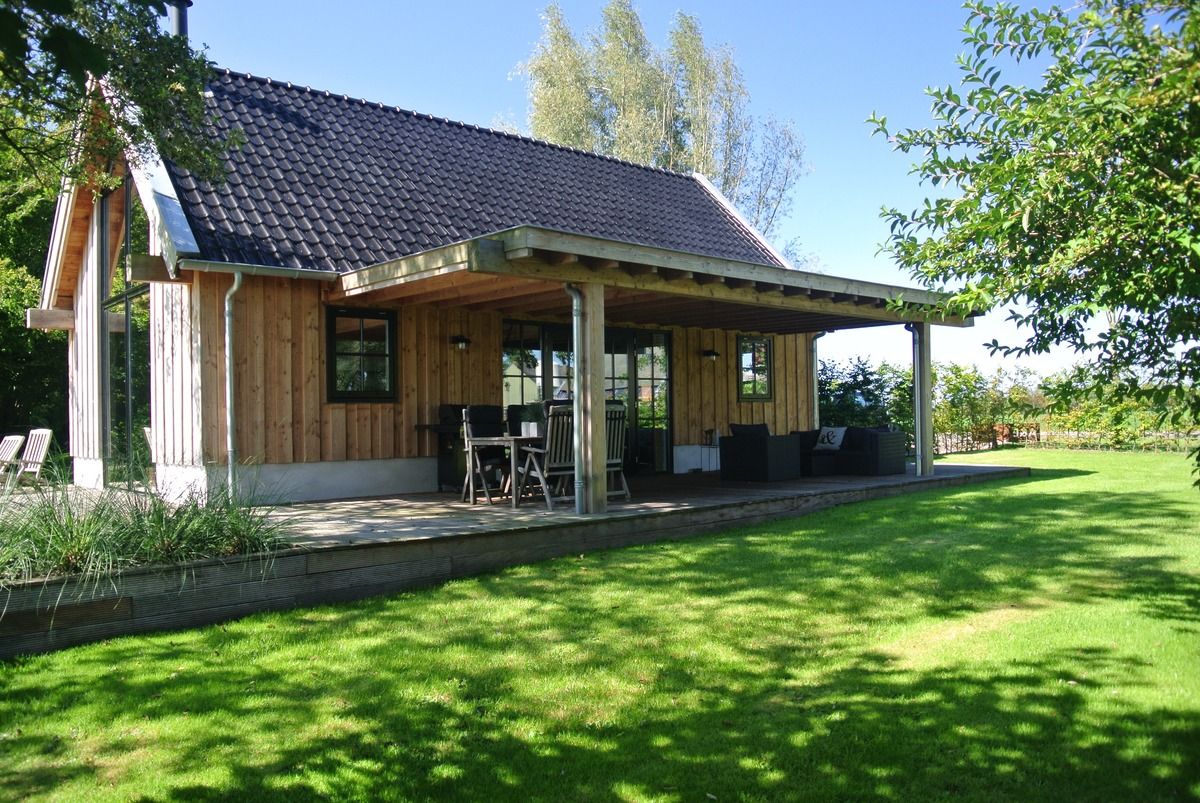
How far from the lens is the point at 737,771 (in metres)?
3.30

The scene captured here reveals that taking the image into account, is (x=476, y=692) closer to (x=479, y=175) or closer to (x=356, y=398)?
(x=356, y=398)

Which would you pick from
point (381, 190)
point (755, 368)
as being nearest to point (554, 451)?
point (381, 190)

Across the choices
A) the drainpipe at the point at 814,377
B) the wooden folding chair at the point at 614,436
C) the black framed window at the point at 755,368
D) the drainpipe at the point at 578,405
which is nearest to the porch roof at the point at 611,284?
the drainpipe at the point at 578,405

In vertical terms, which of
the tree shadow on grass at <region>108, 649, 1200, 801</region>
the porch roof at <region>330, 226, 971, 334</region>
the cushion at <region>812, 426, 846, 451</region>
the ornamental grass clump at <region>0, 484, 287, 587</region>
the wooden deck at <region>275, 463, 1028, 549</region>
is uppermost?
the porch roof at <region>330, 226, 971, 334</region>

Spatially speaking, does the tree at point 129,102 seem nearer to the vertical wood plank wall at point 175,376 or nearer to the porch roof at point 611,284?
the vertical wood plank wall at point 175,376

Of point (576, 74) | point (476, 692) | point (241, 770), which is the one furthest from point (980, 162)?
point (576, 74)

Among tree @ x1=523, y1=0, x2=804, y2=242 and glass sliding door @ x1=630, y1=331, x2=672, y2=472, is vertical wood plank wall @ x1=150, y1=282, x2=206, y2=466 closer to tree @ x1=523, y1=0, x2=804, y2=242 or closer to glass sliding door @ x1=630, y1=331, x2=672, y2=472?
glass sliding door @ x1=630, y1=331, x2=672, y2=472

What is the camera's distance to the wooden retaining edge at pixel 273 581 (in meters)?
4.85

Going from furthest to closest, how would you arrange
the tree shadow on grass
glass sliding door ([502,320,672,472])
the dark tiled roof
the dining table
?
glass sliding door ([502,320,672,472]) → the dark tiled roof → the dining table → the tree shadow on grass

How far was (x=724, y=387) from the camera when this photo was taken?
1398 cm

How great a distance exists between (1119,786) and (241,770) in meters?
3.23

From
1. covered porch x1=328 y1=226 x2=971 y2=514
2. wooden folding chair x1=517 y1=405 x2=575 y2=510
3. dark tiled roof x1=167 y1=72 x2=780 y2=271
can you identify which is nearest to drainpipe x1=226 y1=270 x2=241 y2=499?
dark tiled roof x1=167 y1=72 x2=780 y2=271

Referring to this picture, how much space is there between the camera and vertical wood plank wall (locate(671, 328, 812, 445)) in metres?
13.3

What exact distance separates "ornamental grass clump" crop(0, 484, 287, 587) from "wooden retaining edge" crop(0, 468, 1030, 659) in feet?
0.35
